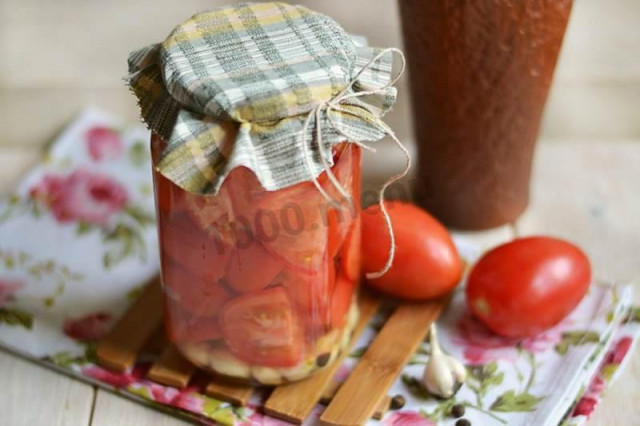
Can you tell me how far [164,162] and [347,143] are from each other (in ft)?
0.51

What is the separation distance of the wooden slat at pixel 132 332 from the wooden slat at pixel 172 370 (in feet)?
0.08

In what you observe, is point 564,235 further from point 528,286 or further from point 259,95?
point 259,95

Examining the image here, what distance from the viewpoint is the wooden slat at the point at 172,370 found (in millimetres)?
854

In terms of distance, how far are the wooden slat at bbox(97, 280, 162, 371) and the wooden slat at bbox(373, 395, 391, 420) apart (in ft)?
0.72

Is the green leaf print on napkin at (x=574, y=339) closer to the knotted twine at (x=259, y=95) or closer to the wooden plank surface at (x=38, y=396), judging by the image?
the knotted twine at (x=259, y=95)

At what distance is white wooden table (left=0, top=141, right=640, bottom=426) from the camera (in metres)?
0.85

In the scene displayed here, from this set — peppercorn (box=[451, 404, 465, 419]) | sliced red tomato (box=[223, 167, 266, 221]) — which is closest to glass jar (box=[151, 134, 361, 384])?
sliced red tomato (box=[223, 167, 266, 221])

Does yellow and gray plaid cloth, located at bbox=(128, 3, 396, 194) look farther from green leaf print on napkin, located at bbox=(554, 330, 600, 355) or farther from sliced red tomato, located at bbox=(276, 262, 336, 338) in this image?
green leaf print on napkin, located at bbox=(554, 330, 600, 355)

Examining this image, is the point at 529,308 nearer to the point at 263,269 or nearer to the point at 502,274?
the point at 502,274

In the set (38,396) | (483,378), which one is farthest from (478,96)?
(38,396)

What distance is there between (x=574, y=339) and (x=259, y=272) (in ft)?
1.03

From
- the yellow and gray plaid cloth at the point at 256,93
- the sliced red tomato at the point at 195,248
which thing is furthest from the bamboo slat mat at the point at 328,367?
the yellow and gray plaid cloth at the point at 256,93

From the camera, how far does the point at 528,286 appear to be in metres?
0.87

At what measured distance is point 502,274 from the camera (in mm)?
884
